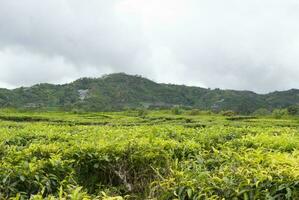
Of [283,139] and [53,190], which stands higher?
[283,139]

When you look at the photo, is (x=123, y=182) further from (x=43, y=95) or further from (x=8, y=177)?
(x=43, y=95)

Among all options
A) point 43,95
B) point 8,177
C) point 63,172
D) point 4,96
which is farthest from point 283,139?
point 43,95

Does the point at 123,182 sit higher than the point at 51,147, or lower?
lower

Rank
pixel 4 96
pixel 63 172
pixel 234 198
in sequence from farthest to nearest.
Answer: pixel 4 96 → pixel 63 172 → pixel 234 198

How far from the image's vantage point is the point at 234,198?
399 centimetres

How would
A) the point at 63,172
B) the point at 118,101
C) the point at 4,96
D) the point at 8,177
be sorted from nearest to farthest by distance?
the point at 8,177 → the point at 63,172 → the point at 4,96 → the point at 118,101

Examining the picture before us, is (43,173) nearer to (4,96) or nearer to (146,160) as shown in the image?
(146,160)

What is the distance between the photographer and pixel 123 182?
5.55m

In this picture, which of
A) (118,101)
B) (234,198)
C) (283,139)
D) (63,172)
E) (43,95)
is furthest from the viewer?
(118,101)

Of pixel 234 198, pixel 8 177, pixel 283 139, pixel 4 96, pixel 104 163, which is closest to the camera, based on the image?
pixel 234 198

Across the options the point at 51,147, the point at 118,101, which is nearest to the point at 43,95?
the point at 118,101

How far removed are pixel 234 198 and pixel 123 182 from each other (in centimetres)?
190

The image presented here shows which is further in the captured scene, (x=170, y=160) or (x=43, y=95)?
(x=43, y=95)

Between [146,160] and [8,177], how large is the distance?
1808 mm
